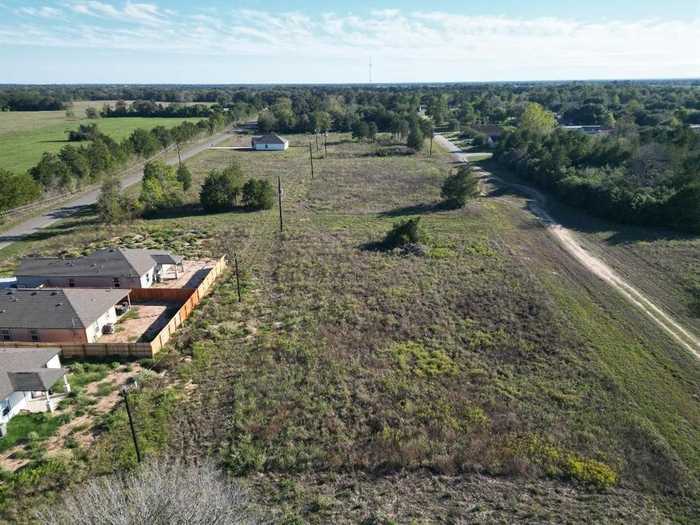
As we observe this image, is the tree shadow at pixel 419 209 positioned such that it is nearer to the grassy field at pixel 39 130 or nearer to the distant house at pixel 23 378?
the distant house at pixel 23 378

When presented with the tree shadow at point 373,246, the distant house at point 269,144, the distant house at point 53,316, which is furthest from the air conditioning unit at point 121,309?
the distant house at point 269,144

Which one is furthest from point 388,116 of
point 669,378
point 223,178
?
point 669,378

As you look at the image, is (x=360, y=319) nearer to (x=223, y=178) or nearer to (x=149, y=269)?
(x=149, y=269)

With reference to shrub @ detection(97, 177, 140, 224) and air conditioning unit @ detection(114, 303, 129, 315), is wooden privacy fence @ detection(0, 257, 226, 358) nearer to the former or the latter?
air conditioning unit @ detection(114, 303, 129, 315)

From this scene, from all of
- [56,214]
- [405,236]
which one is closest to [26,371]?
[405,236]

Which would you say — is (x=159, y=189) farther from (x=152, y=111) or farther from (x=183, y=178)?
(x=152, y=111)

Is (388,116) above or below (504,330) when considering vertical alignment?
above

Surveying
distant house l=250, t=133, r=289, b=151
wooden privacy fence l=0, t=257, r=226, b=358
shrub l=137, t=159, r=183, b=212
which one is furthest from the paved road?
distant house l=250, t=133, r=289, b=151
